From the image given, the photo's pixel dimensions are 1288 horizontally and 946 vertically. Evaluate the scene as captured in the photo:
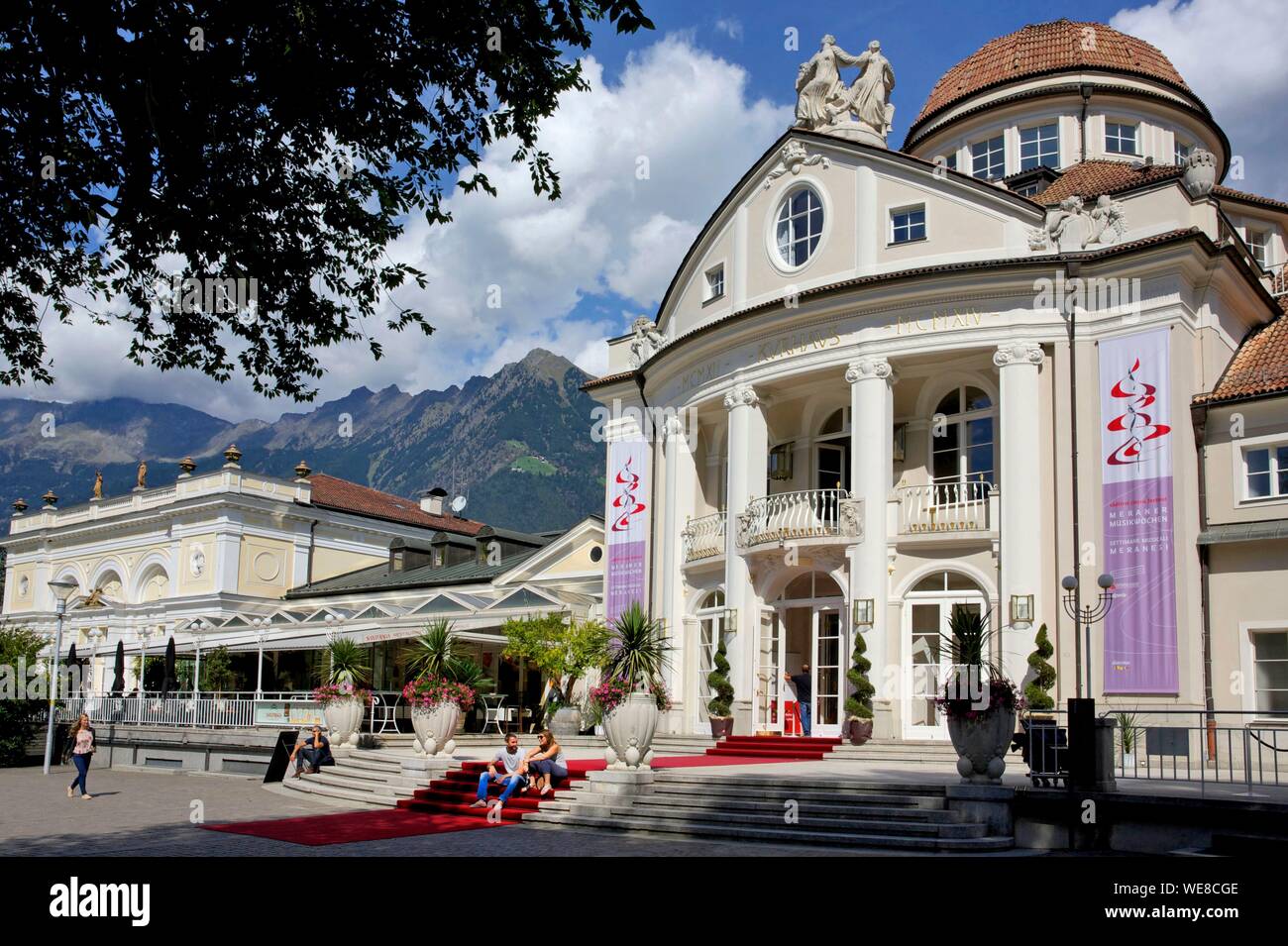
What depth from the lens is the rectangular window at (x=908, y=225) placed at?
77.6ft

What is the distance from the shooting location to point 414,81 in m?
10.1

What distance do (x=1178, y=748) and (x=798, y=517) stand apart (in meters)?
A: 8.23

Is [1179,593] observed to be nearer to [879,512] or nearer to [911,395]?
[879,512]

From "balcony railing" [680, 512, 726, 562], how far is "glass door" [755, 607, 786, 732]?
2.00m

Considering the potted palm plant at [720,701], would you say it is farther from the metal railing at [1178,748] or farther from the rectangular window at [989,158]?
the rectangular window at [989,158]

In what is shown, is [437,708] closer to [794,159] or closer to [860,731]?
[860,731]

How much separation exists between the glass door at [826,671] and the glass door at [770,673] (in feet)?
2.44

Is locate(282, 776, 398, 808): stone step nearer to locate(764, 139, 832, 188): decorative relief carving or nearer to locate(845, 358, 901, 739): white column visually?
locate(845, 358, 901, 739): white column

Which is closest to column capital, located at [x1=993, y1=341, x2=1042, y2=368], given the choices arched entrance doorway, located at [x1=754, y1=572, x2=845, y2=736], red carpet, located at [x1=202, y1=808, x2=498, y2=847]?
arched entrance doorway, located at [x1=754, y1=572, x2=845, y2=736]

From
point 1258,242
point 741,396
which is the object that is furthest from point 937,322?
point 1258,242

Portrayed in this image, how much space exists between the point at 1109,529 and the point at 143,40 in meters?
17.0
